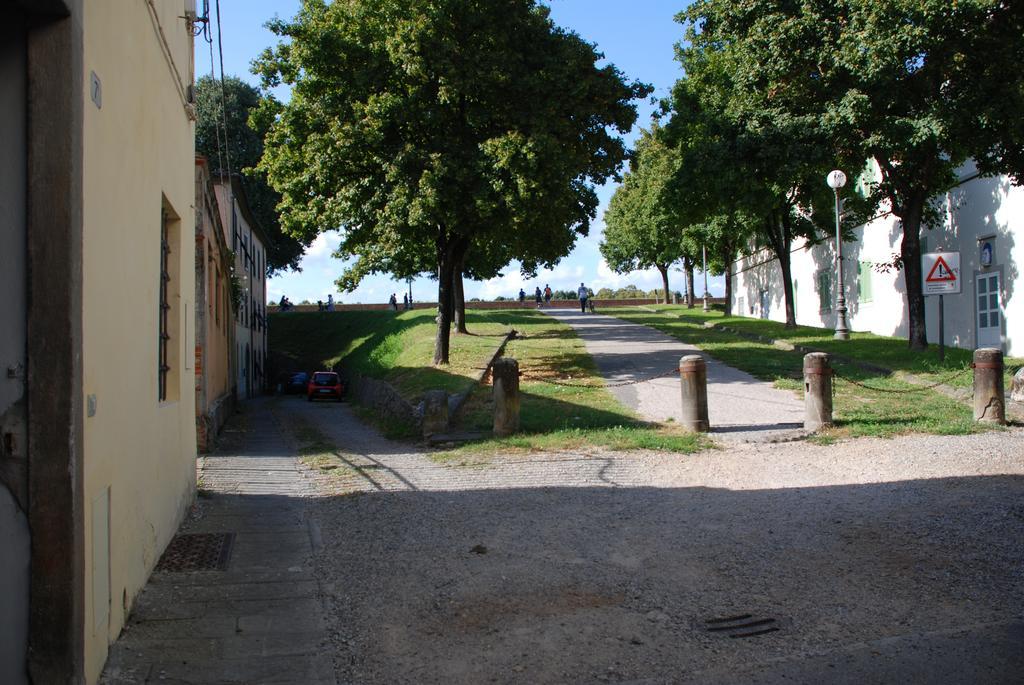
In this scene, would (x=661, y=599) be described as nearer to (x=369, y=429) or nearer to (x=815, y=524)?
(x=815, y=524)

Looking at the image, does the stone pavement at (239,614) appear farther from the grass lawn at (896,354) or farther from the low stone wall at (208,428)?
the grass lawn at (896,354)

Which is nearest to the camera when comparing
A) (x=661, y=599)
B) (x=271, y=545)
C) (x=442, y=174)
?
(x=661, y=599)

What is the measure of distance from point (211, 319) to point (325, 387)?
14913 mm

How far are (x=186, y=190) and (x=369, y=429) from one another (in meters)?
10.6

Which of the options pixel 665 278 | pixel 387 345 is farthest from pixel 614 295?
pixel 387 345

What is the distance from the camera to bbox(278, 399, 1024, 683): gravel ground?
15.9ft

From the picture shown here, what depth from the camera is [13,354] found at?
3.96m

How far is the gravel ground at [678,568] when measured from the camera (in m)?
4.84

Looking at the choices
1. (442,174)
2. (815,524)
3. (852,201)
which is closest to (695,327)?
(852,201)

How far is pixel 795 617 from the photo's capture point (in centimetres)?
Result: 544

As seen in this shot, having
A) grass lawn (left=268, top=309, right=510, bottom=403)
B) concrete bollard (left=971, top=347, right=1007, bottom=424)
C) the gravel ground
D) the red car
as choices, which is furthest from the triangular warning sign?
the red car

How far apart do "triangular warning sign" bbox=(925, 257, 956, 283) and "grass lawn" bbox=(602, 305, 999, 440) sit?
6.52 ft

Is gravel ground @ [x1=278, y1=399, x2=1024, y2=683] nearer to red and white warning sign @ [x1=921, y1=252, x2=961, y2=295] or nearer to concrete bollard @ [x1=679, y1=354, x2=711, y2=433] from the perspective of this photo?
concrete bollard @ [x1=679, y1=354, x2=711, y2=433]

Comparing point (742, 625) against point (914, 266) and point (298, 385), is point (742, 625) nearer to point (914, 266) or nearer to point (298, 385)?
point (914, 266)
